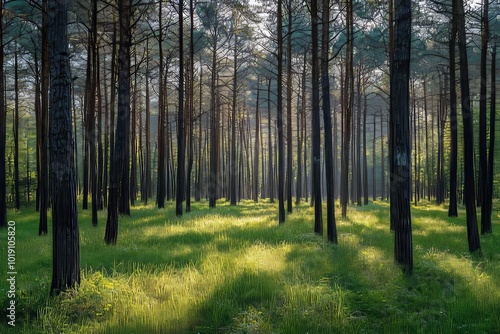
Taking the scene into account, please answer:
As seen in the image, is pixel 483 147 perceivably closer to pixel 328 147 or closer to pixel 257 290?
pixel 328 147

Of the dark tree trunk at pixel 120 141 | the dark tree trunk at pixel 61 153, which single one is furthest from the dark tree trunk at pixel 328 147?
the dark tree trunk at pixel 61 153

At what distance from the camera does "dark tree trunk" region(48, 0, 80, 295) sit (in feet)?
16.9

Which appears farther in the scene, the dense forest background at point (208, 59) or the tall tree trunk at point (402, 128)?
the dense forest background at point (208, 59)

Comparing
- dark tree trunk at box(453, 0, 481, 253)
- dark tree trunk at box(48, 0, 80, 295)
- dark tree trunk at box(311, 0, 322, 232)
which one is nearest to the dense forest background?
dark tree trunk at box(311, 0, 322, 232)

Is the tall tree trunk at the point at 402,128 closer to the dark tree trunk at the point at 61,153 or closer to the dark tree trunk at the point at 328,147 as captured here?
the dark tree trunk at the point at 328,147

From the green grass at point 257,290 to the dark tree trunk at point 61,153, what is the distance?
49cm

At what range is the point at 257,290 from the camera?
18.4 ft

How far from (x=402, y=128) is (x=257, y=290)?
160 inches

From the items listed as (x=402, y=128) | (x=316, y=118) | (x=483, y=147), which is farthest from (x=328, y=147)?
(x=483, y=147)

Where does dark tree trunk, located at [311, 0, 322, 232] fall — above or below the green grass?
above

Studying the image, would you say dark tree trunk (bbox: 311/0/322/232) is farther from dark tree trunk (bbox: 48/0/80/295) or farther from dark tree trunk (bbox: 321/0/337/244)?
dark tree trunk (bbox: 48/0/80/295)

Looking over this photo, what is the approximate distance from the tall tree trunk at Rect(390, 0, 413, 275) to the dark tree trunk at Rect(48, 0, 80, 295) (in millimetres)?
5552

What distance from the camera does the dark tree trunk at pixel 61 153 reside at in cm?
516

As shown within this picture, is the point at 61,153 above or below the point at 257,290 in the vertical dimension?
above
